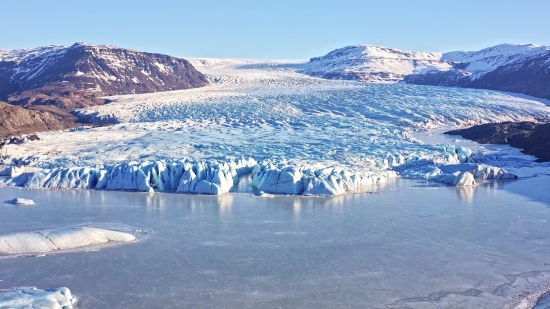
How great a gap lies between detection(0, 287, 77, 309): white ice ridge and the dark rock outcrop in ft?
37.9

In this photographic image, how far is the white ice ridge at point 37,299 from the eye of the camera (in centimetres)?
468

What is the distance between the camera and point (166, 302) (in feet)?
16.4

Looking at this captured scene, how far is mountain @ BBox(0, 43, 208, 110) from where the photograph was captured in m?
27.2

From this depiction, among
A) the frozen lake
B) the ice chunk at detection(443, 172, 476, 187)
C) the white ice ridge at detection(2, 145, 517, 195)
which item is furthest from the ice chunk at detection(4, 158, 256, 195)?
the ice chunk at detection(443, 172, 476, 187)

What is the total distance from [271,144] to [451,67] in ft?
88.4

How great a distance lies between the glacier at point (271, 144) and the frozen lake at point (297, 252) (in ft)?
2.69

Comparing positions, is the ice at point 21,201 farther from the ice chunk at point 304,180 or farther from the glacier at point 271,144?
the ice chunk at point 304,180

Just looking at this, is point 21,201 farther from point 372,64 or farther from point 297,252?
point 372,64

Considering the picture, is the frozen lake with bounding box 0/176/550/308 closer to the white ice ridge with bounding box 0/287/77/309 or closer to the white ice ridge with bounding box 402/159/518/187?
the white ice ridge with bounding box 0/287/77/309

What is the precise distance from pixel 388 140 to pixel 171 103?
365 inches

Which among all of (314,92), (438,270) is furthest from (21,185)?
(314,92)

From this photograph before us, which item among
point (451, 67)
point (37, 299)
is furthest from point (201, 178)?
point (451, 67)

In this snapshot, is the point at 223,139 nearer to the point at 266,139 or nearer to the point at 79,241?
the point at 266,139

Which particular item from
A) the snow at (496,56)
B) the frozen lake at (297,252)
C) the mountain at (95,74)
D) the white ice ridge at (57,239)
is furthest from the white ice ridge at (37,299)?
the snow at (496,56)
